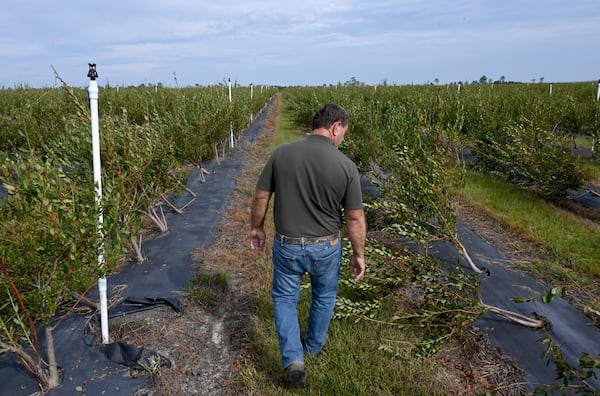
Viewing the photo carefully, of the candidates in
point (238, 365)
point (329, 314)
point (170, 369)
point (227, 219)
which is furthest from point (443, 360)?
point (227, 219)

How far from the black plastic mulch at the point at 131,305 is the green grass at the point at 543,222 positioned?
4616 millimetres

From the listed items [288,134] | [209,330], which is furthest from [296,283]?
[288,134]

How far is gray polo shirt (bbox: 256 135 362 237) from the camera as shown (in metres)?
2.76

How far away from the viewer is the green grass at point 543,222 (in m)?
5.27

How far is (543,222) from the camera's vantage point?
6.46 metres

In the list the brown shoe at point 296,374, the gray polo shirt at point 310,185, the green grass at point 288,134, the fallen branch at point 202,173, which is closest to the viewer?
the gray polo shirt at point 310,185

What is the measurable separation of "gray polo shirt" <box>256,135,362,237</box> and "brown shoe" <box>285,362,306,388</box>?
0.90 metres

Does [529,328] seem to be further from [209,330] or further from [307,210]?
[209,330]

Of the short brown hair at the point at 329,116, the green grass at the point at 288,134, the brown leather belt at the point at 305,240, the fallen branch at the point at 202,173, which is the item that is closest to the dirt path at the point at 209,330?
the brown leather belt at the point at 305,240

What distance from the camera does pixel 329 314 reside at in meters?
3.11

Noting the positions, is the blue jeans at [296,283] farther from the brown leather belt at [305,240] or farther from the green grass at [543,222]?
the green grass at [543,222]

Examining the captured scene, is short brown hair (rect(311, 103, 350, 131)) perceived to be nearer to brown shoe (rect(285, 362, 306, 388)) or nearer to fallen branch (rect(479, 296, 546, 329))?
brown shoe (rect(285, 362, 306, 388))

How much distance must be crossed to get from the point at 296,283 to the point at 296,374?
61 centimetres

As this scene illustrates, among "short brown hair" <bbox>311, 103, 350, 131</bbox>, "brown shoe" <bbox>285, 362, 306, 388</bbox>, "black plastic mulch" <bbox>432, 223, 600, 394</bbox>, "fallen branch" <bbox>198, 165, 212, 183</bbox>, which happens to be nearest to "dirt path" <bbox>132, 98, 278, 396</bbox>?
"brown shoe" <bbox>285, 362, 306, 388</bbox>
